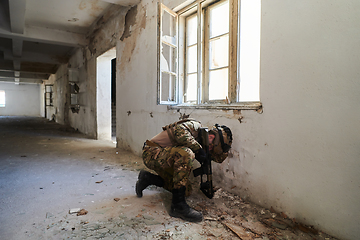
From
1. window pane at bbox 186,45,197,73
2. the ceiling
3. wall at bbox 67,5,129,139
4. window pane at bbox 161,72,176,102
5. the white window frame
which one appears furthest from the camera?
the white window frame

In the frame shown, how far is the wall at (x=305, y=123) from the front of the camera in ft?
4.41

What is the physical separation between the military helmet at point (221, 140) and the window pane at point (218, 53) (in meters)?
0.95

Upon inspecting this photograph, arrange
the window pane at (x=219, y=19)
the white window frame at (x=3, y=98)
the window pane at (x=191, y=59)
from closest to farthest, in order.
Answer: the window pane at (x=219, y=19) → the window pane at (x=191, y=59) → the white window frame at (x=3, y=98)

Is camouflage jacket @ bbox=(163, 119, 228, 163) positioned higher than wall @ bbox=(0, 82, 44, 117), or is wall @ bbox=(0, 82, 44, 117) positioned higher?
wall @ bbox=(0, 82, 44, 117)

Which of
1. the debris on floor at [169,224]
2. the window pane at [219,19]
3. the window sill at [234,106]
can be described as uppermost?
the window pane at [219,19]

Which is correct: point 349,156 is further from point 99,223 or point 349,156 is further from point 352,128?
point 99,223

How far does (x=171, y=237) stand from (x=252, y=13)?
2.20 m

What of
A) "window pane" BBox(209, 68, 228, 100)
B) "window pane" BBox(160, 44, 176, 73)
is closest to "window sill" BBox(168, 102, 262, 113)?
"window pane" BBox(209, 68, 228, 100)

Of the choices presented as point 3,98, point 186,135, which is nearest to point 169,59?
point 186,135

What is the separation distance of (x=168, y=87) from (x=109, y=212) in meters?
1.81

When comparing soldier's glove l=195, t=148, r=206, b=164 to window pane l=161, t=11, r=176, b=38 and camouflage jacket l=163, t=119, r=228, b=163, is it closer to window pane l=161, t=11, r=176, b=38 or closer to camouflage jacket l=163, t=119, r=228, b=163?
camouflage jacket l=163, t=119, r=228, b=163

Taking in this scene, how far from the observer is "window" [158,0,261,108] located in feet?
7.15

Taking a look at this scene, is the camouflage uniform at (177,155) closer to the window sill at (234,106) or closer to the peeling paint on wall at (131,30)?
the window sill at (234,106)

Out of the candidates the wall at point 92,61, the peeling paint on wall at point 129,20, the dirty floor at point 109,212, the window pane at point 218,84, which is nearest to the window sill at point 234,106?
the window pane at point 218,84
